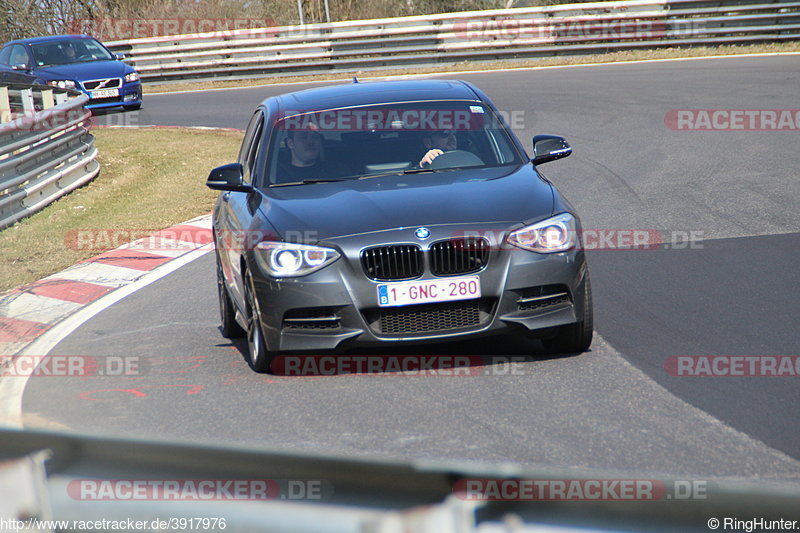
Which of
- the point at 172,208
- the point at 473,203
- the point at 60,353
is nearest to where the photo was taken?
Answer: the point at 473,203

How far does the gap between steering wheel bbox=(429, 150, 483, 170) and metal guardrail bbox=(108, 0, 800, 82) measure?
2029 cm

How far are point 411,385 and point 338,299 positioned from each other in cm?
59

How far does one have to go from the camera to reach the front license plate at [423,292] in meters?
5.40

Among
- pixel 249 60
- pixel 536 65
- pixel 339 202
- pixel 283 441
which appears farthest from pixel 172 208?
pixel 249 60

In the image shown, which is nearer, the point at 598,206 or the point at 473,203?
the point at 473,203

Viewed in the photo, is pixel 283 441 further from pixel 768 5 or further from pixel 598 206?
pixel 768 5

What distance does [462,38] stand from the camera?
27.6m

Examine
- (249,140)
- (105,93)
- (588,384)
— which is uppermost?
(249,140)

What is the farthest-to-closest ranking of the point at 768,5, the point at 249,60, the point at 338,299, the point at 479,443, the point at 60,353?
the point at 249,60 → the point at 768,5 → the point at 60,353 → the point at 338,299 → the point at 479,443

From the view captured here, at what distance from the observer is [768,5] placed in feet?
82.7

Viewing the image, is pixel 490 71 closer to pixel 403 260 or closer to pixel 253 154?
pixel 253 154

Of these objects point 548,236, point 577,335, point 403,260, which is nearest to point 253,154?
point 403,260

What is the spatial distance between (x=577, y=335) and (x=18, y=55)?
2116cm

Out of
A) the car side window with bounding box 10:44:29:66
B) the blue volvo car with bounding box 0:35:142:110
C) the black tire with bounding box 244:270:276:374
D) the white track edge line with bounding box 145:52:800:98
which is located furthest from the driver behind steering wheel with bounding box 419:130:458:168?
the car side window with bounding box 10:44:29:66
